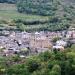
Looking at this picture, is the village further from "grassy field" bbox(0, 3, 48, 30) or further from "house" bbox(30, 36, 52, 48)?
"grassy field" bbox(0, 3, 48, 30)

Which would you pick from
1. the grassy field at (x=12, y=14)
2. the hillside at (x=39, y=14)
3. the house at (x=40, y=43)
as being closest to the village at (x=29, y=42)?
the house at (x=40, y=43)

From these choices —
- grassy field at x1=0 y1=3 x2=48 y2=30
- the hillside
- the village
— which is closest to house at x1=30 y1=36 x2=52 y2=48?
the village

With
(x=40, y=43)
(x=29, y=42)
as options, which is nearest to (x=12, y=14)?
(x=29, y=42)

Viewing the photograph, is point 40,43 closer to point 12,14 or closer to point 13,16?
point 13,16

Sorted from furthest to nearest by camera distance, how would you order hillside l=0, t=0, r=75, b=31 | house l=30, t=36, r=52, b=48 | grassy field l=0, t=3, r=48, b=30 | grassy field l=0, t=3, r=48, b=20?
grassy field l=0, t=3, r=48, b=20 → hillside l=0, t=0, r=75, b=31 → grassy field l=0, t=3, r=48, b=30 → house l=30, t=36, r=52, b=48

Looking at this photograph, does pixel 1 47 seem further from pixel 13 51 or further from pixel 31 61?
pixel 31 61

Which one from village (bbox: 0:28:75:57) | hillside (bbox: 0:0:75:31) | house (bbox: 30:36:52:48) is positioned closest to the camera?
village (bbox: 0:28:75:57)

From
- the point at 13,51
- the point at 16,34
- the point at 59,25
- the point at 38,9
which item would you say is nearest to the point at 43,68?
the point at 13,51

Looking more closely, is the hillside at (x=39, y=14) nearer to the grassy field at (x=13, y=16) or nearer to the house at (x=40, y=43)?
the grassy field at (x=13, y=16)

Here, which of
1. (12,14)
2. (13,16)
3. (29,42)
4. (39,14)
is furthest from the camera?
(39,14)

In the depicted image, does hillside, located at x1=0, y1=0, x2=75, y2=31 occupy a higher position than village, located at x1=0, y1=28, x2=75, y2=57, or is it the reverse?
village, located at x1=0, y1=28, x2=75, y2=57
